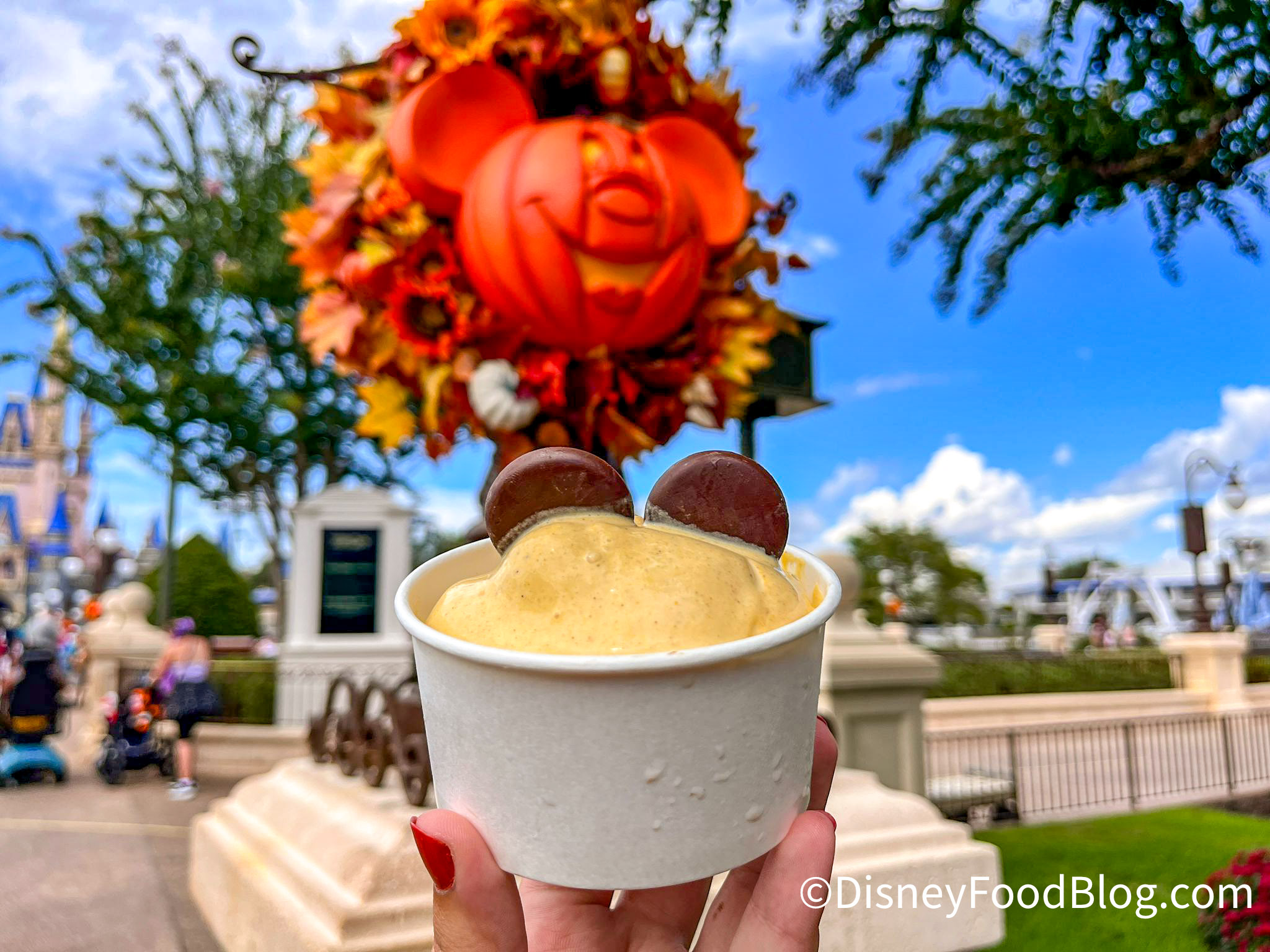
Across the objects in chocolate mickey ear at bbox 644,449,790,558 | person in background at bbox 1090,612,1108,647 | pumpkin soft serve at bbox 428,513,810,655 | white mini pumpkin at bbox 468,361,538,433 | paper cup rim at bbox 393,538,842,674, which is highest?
white mini pumpkin at bbox 468,361,538,433

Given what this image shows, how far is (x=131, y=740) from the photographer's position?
8.97 meters

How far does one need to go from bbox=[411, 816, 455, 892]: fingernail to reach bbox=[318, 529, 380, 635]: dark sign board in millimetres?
9962

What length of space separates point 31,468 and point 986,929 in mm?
79289

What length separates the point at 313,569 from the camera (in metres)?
10.5

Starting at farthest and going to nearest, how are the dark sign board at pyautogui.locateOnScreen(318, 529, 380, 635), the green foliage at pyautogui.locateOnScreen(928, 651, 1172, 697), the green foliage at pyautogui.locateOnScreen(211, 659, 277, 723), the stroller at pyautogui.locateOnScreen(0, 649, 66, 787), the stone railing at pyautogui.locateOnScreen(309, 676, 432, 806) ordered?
the green foliage at pyautogui.locateOnScreen(928, 651, 1172, 697)
the green foliage at pyautogui.locateOnScreen(211, 659, 277, 723)
the dark sign board at pyautogui.locateOnScreen(318, 529, 380, 635)
the stroller at pyautogui.locateOnScreen(0, 649, 66, 787)
the stone railing at pyautogui.locateOnScreen(309, 676, 432, 806)

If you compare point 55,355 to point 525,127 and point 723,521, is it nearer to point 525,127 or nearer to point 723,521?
point 525,127

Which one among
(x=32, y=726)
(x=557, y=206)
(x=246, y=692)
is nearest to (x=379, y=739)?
(x=557, y=206)

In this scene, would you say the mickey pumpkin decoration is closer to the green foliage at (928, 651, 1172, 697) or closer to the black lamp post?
the black lamp post

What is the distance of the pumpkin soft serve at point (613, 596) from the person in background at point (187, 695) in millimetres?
8374

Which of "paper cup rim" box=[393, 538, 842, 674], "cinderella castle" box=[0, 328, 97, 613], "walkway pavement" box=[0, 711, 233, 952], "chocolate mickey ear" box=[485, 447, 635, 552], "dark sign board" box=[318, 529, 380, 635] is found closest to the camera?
"paper cup rim" box=[393, 538, 842, 674]

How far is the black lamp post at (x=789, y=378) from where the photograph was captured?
165 inches

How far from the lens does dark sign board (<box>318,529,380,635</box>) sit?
1052 centimetres

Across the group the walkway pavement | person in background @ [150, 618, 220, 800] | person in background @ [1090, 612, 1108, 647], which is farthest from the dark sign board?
person in background @ [1090, 612, 1108, 647]

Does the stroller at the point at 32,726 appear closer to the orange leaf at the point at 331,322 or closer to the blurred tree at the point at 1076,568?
the orange leaf at the point at 331,322
